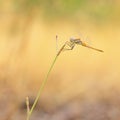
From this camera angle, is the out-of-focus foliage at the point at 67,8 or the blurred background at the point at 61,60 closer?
the blurred background at the point at 61,60

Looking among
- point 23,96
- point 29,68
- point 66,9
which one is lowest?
point 23,96

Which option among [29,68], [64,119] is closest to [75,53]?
[29,68]

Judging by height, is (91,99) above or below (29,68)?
below

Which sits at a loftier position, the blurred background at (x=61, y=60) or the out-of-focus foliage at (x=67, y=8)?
the out-of-focus foliage at (x=67, y=8)

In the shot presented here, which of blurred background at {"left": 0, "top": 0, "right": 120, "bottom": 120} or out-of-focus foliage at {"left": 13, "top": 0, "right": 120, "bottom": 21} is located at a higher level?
out-of-focus foliage at {"left": 13, "top": 0, "right": 120, "bottom": 21}

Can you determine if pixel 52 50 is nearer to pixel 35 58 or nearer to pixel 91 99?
pixel 35 58

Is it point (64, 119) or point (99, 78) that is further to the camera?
point (99, 78)

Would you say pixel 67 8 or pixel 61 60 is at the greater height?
pixel 67 8

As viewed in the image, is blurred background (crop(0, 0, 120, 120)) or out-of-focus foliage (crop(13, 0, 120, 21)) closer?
blurred background (crop(0, 0, 120, 120))
